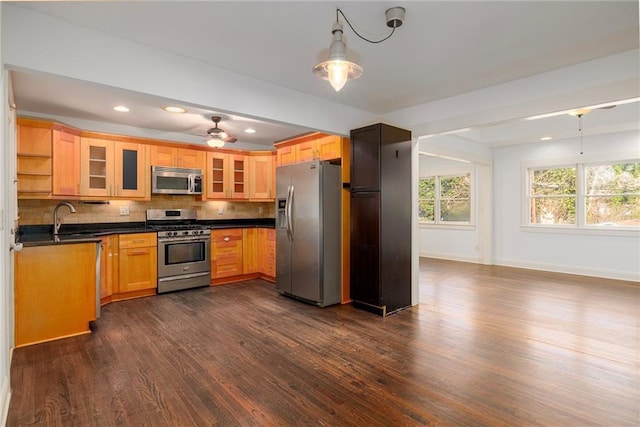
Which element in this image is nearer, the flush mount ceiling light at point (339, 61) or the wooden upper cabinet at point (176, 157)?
the flush mount ceiling light at point (339, 61)

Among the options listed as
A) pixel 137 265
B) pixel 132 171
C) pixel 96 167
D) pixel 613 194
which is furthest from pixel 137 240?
pixel 613 194

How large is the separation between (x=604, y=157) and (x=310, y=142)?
517 centimetres

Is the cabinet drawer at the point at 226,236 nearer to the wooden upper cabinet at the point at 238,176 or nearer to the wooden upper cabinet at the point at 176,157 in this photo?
the wooden upper cabinet at the point at 238,176

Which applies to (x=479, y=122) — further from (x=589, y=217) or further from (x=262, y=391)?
(x=589, y=217)

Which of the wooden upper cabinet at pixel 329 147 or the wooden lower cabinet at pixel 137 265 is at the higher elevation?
the wooden upper cabinet at pixel 329 147

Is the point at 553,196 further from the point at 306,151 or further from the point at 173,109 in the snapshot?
the point at 173,109

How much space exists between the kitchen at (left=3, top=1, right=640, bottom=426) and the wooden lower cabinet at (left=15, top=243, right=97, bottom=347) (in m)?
1.04

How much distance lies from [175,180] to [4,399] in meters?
3.61

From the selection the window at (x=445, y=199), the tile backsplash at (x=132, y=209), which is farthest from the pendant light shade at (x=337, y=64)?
the window at (x=445, y=199)

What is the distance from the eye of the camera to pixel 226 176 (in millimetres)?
5715

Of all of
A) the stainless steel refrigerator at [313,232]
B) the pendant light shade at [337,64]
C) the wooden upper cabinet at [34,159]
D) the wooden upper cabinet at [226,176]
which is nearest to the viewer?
the pendant light shade at [337,64]

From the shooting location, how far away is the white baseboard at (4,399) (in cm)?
187

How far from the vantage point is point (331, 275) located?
13.8 feet

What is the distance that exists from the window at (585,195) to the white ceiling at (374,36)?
4.03 meters
